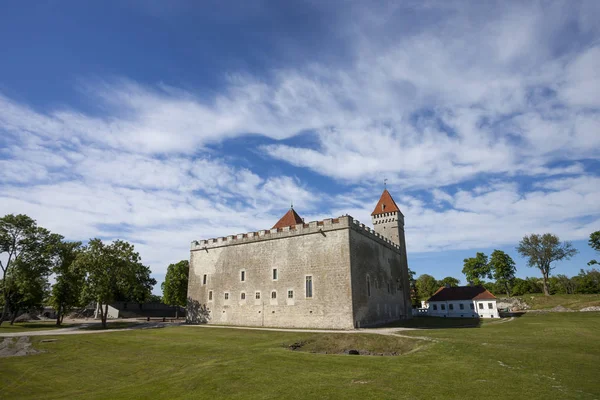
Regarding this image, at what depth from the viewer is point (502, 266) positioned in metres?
68.0

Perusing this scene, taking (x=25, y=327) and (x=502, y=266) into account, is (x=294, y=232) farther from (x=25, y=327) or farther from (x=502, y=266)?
(x=502, y=266)

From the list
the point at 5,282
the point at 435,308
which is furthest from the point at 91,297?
the point at 435,308

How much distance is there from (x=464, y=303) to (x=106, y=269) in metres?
48.3

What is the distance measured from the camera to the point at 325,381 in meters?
11.9

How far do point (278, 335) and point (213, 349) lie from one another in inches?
231

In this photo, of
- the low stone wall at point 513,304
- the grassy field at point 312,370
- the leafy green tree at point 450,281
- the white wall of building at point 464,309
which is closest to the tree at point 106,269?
the grassy field at point 312,370

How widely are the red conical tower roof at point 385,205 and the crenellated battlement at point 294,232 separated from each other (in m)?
5.69

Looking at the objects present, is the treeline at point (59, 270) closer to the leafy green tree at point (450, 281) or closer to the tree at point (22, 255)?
the tree at point (22, 255)

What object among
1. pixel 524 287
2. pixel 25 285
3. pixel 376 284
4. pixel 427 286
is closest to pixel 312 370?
pixel 376 284

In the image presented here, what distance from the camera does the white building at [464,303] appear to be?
47.3 meters

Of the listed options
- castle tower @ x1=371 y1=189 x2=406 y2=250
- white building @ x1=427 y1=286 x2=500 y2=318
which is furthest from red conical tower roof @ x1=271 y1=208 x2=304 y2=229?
white building @ x1=427 y1=286 x2=500 y2=318

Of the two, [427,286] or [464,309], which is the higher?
[427,286]

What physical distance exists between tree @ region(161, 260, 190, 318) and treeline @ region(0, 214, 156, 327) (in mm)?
11942

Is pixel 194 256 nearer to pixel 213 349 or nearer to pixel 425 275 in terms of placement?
pixel 213 349
